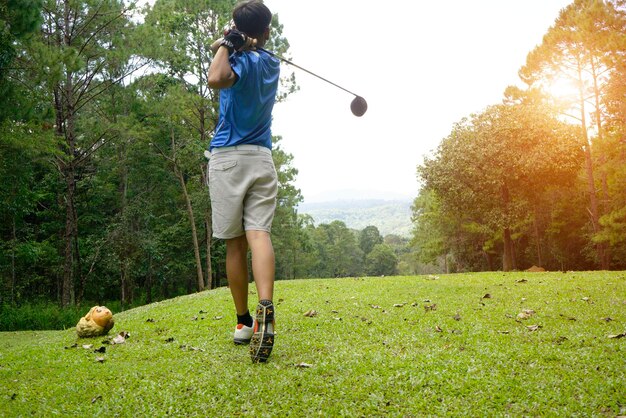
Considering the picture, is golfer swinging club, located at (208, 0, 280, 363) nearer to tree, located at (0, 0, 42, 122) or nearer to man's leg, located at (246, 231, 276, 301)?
man's leg, located at (246, 231, 276, 301)

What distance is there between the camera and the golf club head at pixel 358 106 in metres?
4.38

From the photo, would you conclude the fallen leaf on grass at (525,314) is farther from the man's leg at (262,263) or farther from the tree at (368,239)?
the tree at (368,239)

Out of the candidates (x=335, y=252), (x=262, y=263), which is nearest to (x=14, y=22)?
(x=262, y=263)

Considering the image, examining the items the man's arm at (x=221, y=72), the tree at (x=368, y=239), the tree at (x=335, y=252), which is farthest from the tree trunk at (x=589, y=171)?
the tree at (x=368, y=239)

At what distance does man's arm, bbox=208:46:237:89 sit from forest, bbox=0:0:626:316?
10075mm

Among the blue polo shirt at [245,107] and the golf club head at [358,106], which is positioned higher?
the golf club head at [358,106]

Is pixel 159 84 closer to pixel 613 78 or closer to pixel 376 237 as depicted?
pixel 613 78

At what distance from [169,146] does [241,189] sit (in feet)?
79.9

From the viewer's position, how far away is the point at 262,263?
297 cm

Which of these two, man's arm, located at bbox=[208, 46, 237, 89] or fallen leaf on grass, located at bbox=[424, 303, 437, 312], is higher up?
man's arm, located at bbox=[208, 46, 237, 89]

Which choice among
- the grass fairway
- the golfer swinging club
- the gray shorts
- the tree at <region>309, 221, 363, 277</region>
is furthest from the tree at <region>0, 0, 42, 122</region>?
the tree at <region>309, 221, 363, 277</region>

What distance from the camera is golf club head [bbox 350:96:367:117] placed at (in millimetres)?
4383

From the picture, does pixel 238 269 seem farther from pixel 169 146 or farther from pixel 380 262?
pixel 380 262

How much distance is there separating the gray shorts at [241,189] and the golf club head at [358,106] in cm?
156
